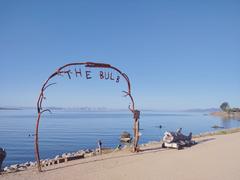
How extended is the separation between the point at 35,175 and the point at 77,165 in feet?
9.38

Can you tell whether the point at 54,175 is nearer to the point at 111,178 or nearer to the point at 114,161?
the point at 111,178

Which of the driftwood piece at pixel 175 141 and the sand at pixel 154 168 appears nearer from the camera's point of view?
the sand at pixel 154 168

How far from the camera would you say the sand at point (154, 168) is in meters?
14.5

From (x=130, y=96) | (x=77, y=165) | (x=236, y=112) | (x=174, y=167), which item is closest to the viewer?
(x=174, y=167)

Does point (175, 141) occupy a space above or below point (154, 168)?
above

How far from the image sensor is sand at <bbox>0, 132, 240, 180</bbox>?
1448cm

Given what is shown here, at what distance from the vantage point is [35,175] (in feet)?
51.0

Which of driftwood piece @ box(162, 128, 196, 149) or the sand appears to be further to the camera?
driftwood piece @ box(162, 128, 196, 149)

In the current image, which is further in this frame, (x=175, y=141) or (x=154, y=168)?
(x=175, y=141)

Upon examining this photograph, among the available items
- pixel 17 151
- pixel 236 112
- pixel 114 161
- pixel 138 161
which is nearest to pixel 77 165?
pixel 114 161

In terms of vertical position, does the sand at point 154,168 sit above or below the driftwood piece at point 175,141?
below

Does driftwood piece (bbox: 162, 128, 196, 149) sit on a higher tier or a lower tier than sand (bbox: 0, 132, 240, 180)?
higher

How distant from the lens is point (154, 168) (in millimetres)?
16203

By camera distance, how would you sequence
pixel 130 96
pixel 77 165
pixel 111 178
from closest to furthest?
pixel 111 178
pixel 77 165
pixel 130 96
